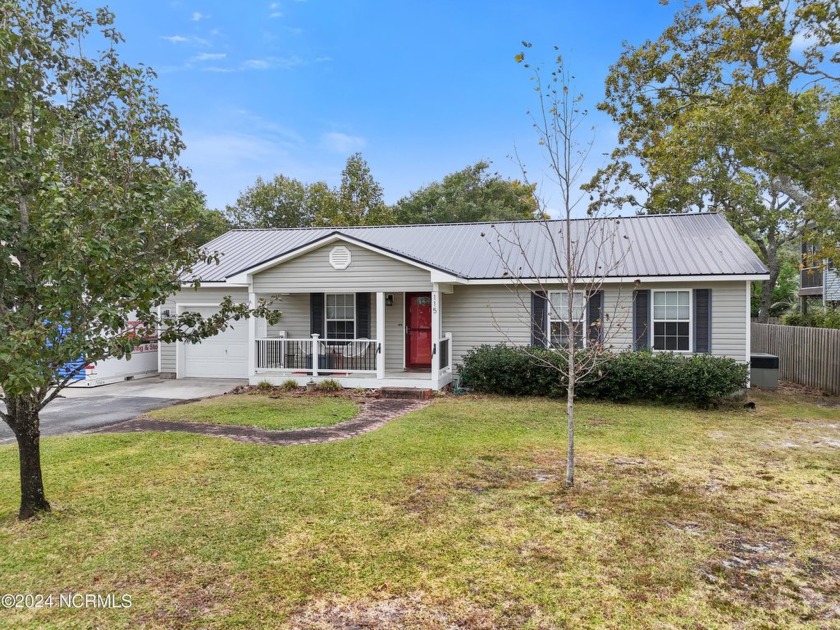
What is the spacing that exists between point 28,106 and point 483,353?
9.13m

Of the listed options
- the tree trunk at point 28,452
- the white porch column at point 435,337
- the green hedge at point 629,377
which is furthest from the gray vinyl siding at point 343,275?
the tree trunk at point 28,452

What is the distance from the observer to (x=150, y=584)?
3.47 m

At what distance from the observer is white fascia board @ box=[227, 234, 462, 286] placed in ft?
36.7

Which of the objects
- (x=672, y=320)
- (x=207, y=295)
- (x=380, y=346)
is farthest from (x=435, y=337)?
(x=207, y=295)

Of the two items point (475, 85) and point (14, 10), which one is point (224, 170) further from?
point (14, 10)

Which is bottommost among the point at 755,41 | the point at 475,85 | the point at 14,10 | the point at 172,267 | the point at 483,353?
the point at 483,353

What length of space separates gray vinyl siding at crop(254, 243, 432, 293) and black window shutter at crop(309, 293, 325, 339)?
1281mm

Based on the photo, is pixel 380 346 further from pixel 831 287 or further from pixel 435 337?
pixel 831 287

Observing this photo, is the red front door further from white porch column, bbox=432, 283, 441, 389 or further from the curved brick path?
the curved brick path

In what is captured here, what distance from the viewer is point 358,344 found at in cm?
1259

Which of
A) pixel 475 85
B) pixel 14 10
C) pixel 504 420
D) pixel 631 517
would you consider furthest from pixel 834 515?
pixel 475 85

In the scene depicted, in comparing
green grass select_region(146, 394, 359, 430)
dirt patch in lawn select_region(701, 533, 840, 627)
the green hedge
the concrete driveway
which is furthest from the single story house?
dirt patch in lawn select_region(701, 533, 840, 627)

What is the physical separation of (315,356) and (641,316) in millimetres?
7683

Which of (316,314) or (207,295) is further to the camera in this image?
(207,295)
